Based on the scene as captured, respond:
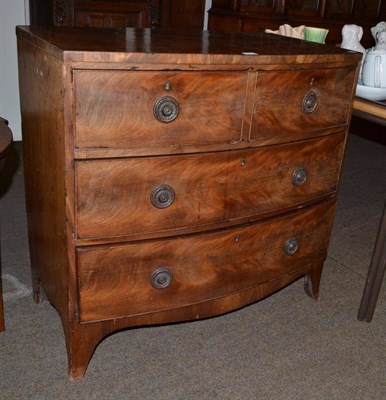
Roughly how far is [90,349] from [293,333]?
0.77 meters

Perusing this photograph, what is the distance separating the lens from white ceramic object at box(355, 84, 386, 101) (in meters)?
1.79

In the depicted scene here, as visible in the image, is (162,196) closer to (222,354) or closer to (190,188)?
(190,188)

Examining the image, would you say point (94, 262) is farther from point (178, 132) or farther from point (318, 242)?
point (318, 242)

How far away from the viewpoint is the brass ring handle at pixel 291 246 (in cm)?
185

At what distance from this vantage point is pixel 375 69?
5.91ft

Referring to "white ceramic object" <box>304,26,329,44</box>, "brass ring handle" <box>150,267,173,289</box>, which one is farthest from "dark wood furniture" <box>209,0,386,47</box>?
"brass ring handle" <box>150,267,173,289</box>

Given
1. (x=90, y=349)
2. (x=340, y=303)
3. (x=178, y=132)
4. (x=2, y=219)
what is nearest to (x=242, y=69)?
(x=178, y=132)

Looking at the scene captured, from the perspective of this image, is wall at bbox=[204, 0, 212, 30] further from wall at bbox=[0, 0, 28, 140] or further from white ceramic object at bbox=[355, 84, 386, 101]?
white ceramic object at bbox=[355, 84, 386, 101]

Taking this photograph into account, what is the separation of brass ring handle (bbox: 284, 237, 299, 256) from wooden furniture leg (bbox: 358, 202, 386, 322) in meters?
0.33

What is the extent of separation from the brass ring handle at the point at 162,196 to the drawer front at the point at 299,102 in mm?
293

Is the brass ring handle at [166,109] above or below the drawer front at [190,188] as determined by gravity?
above

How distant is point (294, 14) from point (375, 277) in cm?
267

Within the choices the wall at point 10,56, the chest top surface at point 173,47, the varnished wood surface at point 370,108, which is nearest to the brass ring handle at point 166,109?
the chest top surface at point 173,47

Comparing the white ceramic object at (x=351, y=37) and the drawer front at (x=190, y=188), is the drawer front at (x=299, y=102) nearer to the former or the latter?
the drawer front at (x=190, y=188)
